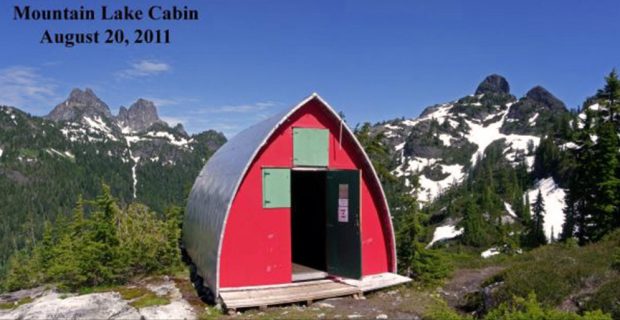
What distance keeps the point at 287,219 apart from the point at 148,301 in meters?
4.46

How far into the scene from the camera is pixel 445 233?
338 ft

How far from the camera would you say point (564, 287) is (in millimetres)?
11367

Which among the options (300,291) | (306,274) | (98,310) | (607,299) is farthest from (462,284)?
(98,310)

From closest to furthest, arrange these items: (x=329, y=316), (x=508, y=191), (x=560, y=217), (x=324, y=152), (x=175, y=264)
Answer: (x=329, y=316) < (x=324, y=152) < (x=175, y=264) < (x=560, y=217) < (x=508, y=191)

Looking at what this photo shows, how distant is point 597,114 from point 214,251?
1225 inches

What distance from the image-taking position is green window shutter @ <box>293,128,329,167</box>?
13562 mm

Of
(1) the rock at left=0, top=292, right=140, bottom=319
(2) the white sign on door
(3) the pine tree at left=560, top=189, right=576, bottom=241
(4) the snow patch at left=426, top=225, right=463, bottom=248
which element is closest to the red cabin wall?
(2) the white sign on door

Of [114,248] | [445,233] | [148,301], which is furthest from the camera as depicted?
[445,233]

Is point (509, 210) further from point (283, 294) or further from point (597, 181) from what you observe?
point (283, 294)

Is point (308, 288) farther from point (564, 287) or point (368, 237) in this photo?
point (564, 287)

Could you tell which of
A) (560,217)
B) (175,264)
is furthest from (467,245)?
(175,264)

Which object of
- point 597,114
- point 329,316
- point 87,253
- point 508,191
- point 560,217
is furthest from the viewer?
point 508,191

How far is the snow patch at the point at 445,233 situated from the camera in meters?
97.5

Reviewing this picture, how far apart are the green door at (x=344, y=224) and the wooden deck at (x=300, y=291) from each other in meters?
0.51
